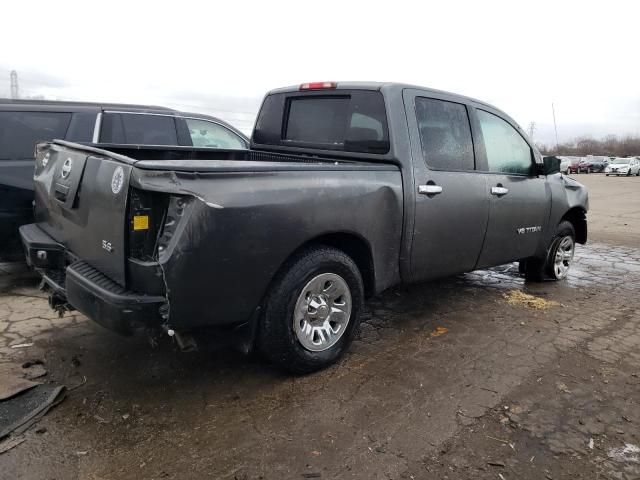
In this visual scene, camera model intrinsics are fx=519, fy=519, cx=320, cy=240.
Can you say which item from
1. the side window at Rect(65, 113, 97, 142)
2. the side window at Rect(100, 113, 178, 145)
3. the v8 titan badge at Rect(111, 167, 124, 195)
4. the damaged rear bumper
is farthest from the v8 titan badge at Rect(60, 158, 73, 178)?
the side window at Rect(100, 113, 178, 145)

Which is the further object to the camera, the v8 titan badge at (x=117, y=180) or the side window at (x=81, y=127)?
the side window at (x=81, y=127)

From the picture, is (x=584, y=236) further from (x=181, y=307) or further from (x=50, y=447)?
(x=50, y=447)

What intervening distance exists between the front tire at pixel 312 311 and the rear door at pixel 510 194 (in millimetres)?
1701

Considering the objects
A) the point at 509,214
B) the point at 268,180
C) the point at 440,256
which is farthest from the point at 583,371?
the point at 268,180

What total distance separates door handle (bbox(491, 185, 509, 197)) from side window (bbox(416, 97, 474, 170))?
0.31 meters

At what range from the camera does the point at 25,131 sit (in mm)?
5121

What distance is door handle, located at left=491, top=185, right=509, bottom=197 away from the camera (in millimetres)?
4566

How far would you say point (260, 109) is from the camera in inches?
201

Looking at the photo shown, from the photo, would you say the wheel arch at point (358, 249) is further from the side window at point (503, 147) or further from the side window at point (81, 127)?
the side window at point (81, 127)

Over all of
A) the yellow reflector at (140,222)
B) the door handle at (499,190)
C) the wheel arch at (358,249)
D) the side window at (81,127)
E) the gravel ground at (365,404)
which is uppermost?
the side window at (81,127)

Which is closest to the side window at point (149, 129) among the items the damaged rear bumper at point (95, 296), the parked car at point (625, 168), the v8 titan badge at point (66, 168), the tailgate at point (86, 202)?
the tailgate at point (86, 202)

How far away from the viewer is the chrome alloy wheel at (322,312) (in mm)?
3264

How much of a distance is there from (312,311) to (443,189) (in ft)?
4.87

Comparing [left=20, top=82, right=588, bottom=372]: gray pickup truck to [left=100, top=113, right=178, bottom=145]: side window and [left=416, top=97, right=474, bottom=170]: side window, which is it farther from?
[left=100, top=113, right=178, bottom=145]: side window
